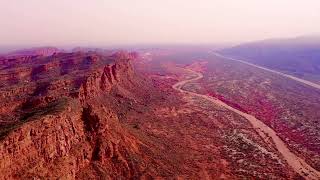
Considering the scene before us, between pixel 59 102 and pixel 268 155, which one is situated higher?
pixel 59 102

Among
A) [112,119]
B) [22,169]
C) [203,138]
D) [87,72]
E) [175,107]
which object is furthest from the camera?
[175,107]

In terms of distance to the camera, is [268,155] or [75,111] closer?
[75,111]

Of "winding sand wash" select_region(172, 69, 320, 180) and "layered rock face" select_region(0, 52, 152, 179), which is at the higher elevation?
"layered rock face" select_region(0, 52, 152, 179)

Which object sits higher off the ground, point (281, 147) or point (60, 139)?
point (60, 139)

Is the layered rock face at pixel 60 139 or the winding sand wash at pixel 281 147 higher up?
the layered rock face at pixel 60 139

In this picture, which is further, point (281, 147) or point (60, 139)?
point (281, 147)

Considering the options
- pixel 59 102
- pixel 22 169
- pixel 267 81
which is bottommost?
pixel 267 81

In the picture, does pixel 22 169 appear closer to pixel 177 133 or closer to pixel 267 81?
pixel 177 133

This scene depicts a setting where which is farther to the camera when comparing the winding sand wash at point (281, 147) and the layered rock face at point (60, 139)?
the winding sand wash at point (281, 147)

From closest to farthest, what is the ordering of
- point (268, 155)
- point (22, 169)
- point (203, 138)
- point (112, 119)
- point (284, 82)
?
point (22, 169) → point (112, 119) → point (268, 155) → point (203, 138) → point (284, 82)

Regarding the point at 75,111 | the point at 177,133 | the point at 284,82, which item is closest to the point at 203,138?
the point at 177,133

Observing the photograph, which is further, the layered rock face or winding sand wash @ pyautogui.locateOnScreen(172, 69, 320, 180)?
winding sand wash @ pyautogui.locateOnScreen(172, 69, 320, 180)
